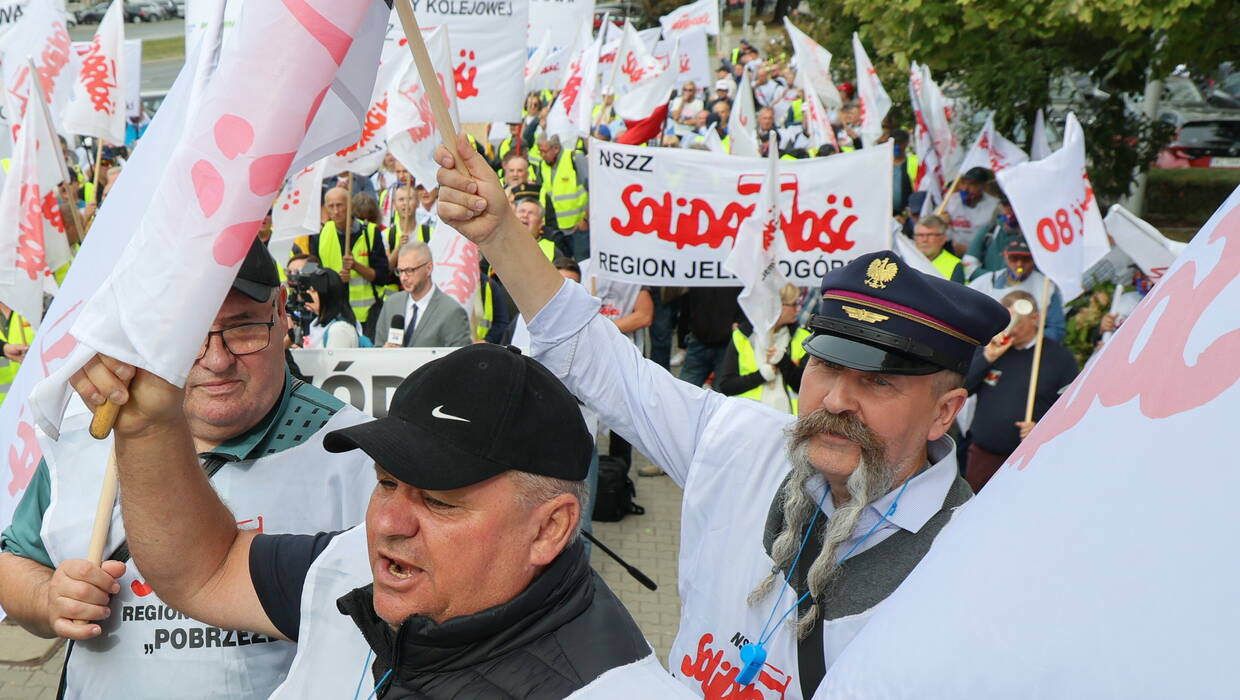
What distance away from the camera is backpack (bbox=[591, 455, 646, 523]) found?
24.7 ft

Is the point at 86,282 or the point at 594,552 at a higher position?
the point at 86,282

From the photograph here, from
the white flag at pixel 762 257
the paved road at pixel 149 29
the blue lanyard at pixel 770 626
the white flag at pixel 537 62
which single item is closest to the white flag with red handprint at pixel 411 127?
the white flag at pixel 762 257

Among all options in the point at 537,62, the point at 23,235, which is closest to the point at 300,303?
the point at 23,235

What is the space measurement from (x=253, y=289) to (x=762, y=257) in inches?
160

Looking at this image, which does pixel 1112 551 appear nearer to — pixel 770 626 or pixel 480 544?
pixel 480 544

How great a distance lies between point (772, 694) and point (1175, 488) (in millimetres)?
1557

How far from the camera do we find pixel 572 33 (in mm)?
15547

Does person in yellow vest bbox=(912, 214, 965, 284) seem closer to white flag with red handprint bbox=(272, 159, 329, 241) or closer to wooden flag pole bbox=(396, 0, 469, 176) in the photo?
white flag with red handprint bbox=(272, 159, 329, 241)

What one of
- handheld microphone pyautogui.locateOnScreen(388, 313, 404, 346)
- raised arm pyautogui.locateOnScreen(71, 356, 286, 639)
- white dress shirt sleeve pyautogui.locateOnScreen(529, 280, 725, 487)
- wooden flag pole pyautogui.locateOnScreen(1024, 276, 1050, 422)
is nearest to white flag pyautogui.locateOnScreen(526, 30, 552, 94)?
handheld microphone pyautogui.locateOnScreen(388, 313, 404, 346)

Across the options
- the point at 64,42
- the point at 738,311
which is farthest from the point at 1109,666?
the point at 64,42

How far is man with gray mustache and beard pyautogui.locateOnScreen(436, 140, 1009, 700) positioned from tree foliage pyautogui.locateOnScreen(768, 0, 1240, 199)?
7525 mm

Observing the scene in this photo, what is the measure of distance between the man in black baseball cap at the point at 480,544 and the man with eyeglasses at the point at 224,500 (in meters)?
0.54

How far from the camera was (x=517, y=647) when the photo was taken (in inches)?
67.6

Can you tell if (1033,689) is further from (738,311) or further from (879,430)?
(738,311)
